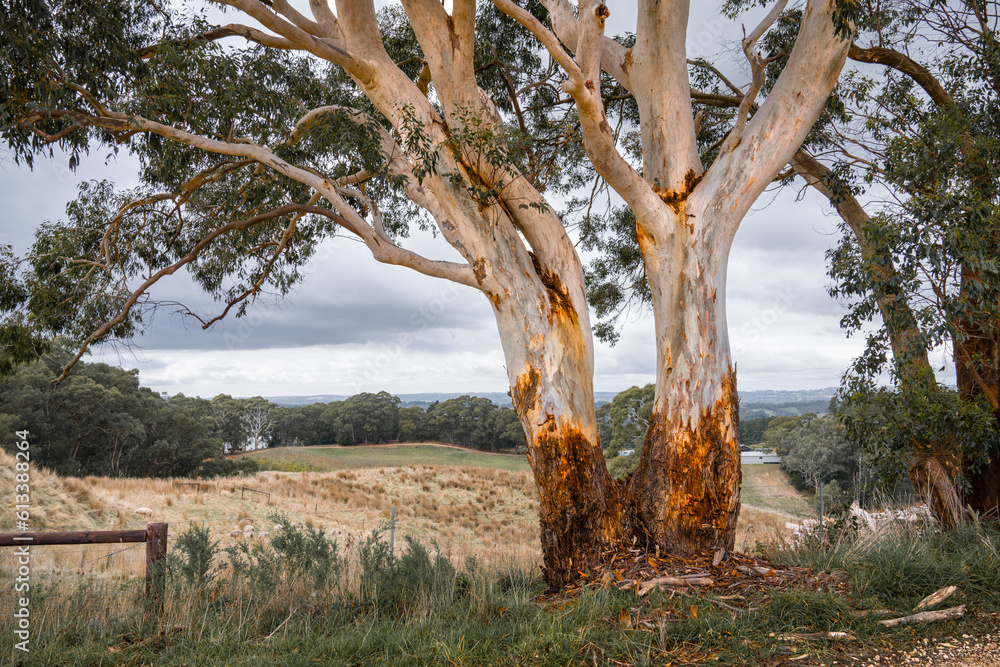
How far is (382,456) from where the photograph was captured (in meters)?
40.4

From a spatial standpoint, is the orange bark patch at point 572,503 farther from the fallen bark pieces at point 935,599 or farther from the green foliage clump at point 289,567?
the fallen bark pieces at point 935,599

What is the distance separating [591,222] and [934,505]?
5948 millimetres

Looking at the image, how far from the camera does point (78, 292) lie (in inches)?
289

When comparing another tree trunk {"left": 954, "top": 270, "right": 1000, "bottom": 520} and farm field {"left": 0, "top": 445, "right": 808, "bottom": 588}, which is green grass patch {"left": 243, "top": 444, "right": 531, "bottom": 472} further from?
another tree trunk {"left": 954, "top": 270, "right": 1000, "bottom": 520}

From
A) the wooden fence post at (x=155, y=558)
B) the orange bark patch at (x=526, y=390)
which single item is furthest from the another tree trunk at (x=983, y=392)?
the wooden fence post at (x=155, y=558)

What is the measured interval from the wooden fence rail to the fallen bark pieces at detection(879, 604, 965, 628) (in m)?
4.38

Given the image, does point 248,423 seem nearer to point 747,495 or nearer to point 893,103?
point 747,495

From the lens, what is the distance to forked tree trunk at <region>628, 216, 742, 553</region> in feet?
15.1

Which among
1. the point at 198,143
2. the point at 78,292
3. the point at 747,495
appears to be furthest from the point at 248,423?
the point at 198,143

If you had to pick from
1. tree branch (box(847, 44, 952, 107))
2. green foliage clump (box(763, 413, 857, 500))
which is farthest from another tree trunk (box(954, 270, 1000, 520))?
green foliage clump (box(763, 413, 857, 500))

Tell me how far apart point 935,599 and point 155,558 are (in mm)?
4889

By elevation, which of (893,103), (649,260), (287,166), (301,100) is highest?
(301,100)

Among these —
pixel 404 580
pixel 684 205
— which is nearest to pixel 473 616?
pixel 404 580

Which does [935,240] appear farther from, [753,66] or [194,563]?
[194,563]
